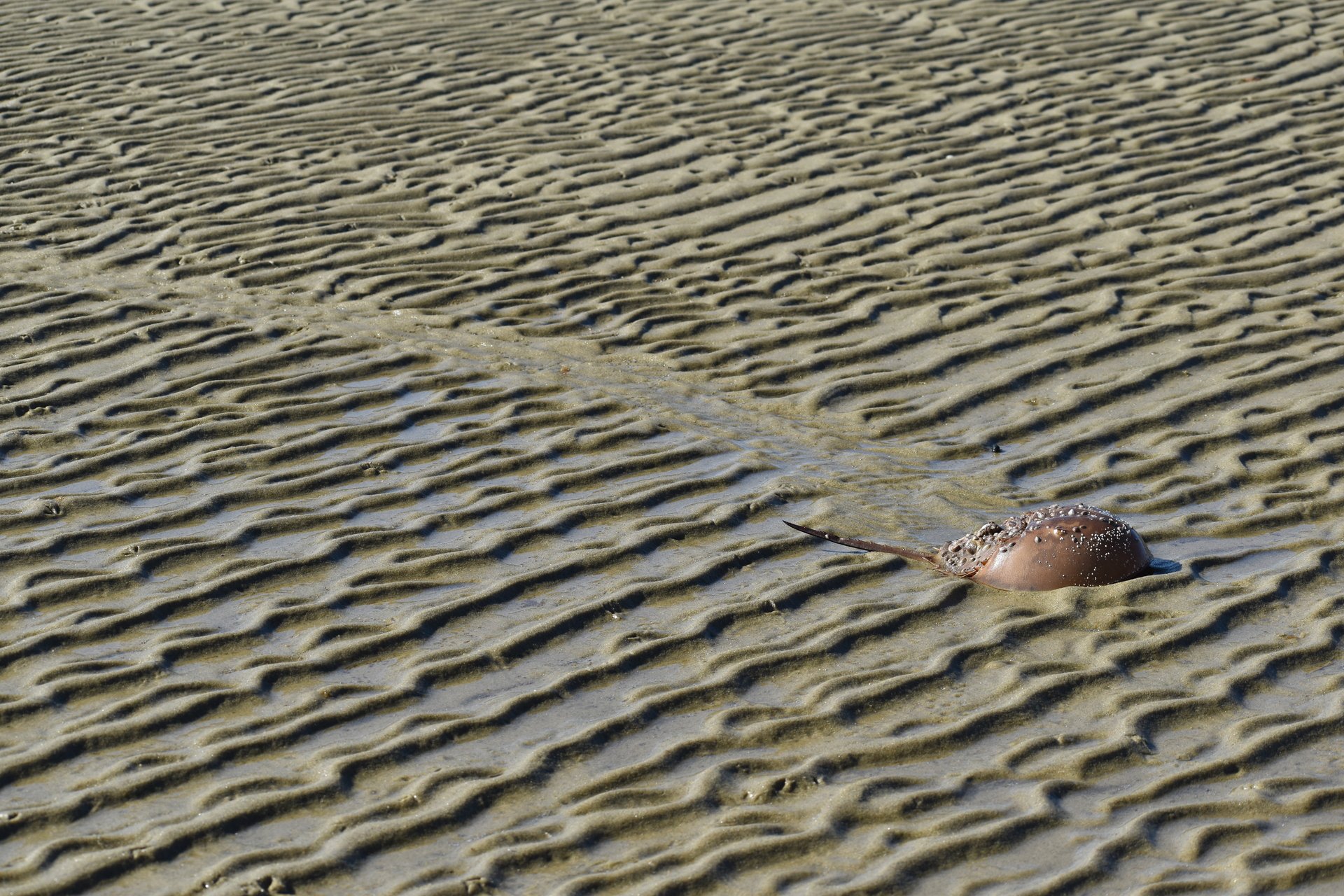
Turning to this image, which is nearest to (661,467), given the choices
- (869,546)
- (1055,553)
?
(869,546)

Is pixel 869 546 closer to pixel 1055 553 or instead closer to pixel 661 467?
pixel 1055 553

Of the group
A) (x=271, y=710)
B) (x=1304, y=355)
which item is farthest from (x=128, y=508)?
(x=1304, y=355)

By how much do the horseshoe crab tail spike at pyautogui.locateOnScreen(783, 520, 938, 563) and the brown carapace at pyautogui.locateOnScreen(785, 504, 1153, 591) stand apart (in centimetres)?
12

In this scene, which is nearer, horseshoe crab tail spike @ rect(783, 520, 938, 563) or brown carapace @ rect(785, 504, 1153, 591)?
brown carapace @ rect(785, 504, 1153, 591)

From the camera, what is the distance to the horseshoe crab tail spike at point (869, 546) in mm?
4984

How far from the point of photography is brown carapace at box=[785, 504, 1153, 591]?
15.7 feet

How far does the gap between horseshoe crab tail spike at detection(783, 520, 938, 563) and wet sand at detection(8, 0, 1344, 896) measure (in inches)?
1.6

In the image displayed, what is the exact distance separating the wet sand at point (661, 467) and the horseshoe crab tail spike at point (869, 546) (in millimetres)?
40

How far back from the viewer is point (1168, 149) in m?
8.89

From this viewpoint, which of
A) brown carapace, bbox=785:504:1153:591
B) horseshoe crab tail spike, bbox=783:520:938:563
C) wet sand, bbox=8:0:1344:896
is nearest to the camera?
wet sand, bbox=8:0:1344:896

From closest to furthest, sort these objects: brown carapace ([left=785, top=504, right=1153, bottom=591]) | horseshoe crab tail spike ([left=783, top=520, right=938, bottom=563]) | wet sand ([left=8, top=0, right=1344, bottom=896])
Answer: wet sand ([left=8, top=0, right=1344, bottom=896]), brown carapace ([left=785, top=504, right=1153, bottom=591]), horseshoe crab tail spike ([left=783, top=520, right=938, bottom=563])

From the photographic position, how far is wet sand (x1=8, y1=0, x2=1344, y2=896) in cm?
377

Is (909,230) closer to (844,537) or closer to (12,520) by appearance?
(844,537)

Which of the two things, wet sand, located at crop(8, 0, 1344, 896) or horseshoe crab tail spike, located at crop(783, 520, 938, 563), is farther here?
horseshoe crab tail spike, located at crop(783, 520, 938, 563)
